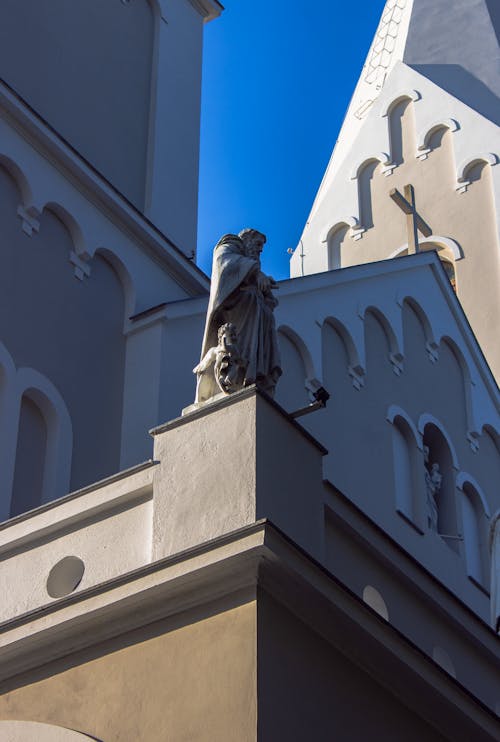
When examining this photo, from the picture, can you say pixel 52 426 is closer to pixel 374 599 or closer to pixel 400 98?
pixel 374 599

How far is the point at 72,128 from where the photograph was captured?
45.3ft

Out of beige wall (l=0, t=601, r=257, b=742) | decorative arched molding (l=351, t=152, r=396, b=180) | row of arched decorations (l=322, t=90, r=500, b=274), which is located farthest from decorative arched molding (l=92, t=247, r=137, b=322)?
decorative arched molding (l=351, t=152, r=396, b=180)

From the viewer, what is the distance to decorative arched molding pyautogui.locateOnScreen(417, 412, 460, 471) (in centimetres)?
1479

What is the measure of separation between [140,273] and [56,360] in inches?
67.9

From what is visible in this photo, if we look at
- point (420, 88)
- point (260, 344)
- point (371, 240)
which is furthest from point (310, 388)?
point (420, 88)

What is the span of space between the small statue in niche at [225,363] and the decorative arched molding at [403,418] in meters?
5.36

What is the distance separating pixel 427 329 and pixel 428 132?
7.64m

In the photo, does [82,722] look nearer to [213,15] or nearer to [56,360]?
[56,360]

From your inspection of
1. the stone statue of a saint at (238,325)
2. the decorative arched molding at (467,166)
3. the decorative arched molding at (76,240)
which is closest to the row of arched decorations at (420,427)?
the decorative arched molding at (76,240)

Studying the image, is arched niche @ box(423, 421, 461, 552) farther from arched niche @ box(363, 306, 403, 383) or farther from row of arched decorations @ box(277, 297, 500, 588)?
arched niche @ box(363, 306, 403, 383)

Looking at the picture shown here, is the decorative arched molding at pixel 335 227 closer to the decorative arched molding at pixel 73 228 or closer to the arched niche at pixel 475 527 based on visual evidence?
the arched niche at pixel 475 527

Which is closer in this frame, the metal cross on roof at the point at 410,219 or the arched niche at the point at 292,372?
the arched niche at the point at 292,372

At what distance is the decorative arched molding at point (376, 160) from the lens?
2278 cm

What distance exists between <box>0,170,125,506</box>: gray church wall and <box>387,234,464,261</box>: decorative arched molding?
9246mm
